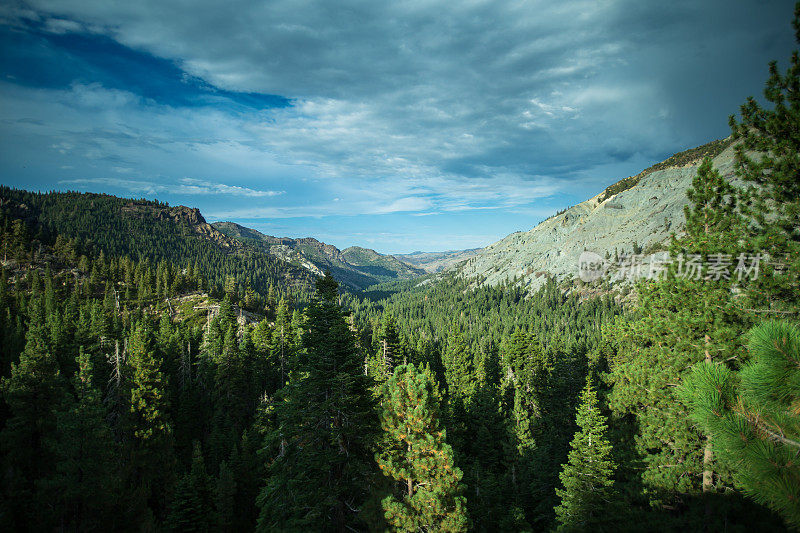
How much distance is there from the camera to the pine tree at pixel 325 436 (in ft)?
42.1

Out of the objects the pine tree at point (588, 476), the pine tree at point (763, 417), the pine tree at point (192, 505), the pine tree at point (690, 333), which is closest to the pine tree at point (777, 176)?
the pine tree at point (690, 333)

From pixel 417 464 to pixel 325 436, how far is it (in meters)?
4.08

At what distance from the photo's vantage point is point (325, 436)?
13.6 m

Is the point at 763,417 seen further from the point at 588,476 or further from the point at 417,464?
the point at 588,476

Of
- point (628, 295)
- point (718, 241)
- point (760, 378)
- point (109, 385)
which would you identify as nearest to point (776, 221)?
point (718, 241)

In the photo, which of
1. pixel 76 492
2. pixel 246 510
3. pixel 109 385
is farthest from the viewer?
pixel 109 385

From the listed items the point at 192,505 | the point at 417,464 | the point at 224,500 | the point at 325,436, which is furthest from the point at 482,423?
the point at 192,505

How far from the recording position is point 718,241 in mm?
11258

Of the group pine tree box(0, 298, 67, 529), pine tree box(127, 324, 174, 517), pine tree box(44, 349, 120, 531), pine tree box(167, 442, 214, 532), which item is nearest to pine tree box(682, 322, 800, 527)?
pine tree box(167, 442, 214, 532)

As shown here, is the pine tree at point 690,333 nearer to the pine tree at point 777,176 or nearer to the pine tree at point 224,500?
the pine tree at point 777,176

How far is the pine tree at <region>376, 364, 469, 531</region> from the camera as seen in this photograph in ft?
42.0

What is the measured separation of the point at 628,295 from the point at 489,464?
14910 centimetres

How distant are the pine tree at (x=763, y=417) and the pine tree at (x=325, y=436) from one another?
1165cm

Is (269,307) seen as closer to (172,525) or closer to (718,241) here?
(172,525)
